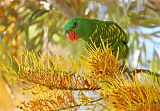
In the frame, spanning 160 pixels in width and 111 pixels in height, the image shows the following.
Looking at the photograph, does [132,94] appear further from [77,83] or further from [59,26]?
[59,26]

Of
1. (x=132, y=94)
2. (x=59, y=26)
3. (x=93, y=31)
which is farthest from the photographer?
(x=59, y=26)

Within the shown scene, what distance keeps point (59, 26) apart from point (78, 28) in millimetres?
537

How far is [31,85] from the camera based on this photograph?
15.3 inches

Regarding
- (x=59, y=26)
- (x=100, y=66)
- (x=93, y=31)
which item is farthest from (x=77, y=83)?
(x=59, y=26)

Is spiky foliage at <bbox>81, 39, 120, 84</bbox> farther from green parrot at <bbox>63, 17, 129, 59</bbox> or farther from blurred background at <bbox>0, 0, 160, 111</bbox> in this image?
blurred background at <bbox>0, 0, 160, 111</bbox>

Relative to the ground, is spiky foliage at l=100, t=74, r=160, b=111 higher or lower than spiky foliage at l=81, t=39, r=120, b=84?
lower

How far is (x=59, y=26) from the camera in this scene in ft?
3.47

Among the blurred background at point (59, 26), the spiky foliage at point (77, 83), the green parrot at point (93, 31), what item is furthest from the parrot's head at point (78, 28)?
the blurred background at point (59, 26)

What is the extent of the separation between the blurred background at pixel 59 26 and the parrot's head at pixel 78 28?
33cm

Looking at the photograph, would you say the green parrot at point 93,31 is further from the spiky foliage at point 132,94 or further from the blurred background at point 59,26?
the blurred background at point 59,26

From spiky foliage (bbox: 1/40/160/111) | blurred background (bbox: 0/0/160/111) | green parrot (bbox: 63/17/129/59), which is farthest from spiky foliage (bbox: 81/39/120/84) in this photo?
blurred background (bbox: 0/0/160/111)

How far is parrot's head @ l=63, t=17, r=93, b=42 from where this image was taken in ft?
1.72

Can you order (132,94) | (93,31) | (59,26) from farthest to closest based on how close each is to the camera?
(59,26)
(93,31)
(132,94)

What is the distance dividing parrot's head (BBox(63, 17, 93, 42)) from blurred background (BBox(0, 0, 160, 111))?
0.33 m
